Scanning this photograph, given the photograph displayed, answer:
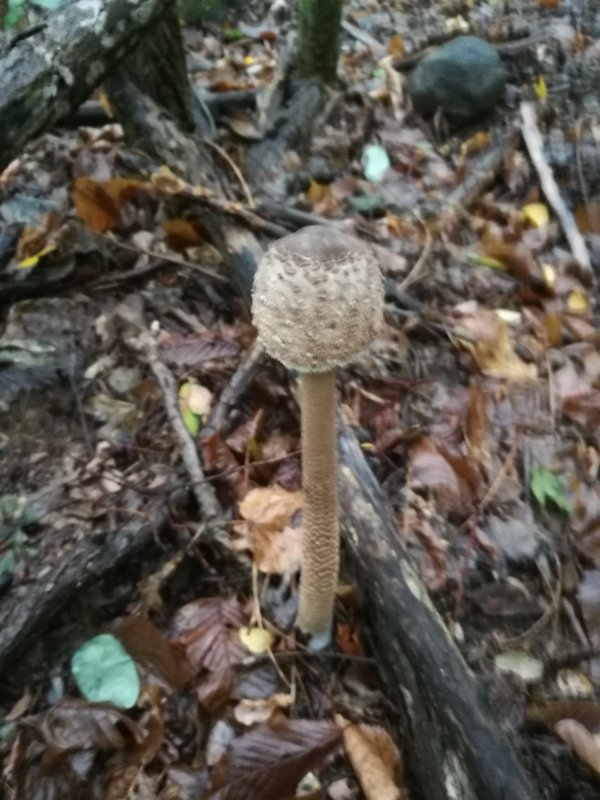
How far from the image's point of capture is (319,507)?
6.18ft

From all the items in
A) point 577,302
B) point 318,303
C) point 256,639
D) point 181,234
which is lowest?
point 577,302

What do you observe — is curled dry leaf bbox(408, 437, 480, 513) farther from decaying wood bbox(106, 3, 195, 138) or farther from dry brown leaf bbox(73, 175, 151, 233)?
decaying wood bbox(106, 3, 195, 138)

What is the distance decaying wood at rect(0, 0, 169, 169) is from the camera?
248 centimetres

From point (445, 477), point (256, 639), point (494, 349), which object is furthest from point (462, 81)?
point (256, 639)

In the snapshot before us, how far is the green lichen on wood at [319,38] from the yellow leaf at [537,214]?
5.50 feet

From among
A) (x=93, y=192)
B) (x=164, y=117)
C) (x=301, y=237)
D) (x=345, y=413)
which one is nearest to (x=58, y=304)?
(x=93, y=192)

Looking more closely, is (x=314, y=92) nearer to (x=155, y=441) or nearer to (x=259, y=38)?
(x=259, y=38)

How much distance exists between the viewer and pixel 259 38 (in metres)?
5.38

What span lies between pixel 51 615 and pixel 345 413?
3.86 feet

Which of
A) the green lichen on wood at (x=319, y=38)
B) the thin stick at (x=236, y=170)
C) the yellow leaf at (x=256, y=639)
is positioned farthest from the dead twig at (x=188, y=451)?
the green lichen on wood at (x=319, y=38)

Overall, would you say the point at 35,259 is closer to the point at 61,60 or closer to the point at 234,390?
the point at 61,60

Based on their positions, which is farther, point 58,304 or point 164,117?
point 164,117

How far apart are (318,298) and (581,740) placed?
141cm

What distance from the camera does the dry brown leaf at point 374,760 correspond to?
1.89 meters
